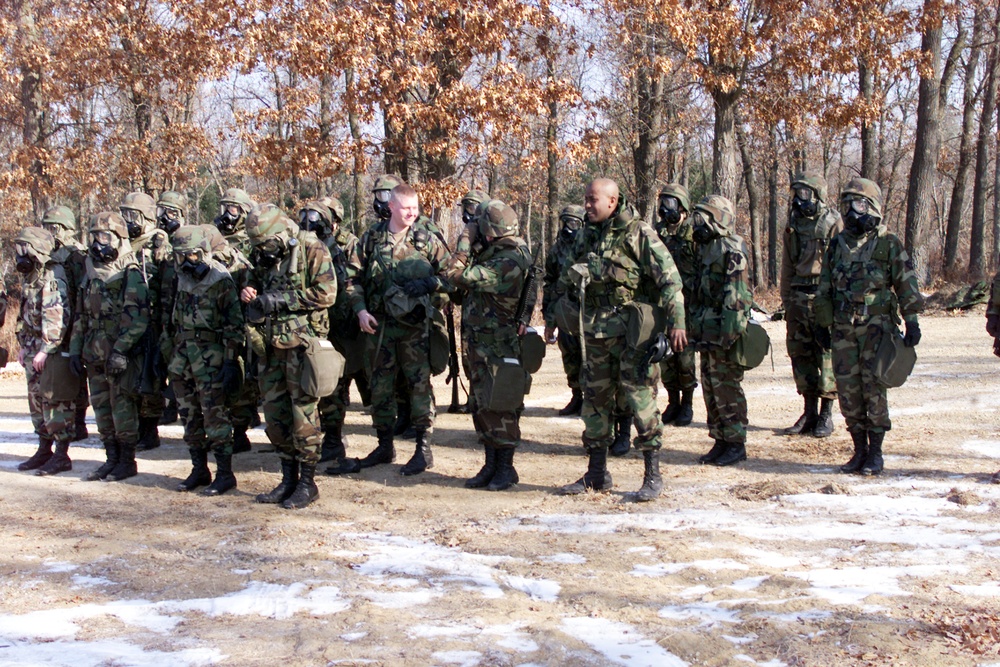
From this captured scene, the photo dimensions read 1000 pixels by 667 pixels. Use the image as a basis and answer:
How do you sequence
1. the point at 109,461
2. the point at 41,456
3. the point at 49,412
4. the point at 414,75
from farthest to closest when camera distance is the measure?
the point at 414,75
the point at 41,456
the point at 49,412
the point at 109,461

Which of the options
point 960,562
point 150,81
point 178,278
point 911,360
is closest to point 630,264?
point 911,360

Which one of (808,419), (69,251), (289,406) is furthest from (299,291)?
(808,419)

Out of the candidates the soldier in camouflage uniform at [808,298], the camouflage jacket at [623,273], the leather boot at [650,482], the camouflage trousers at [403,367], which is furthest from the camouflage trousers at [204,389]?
the soldier in camouflage uniform at [808,298]

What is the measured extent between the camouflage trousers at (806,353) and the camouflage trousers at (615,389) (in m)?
2.47

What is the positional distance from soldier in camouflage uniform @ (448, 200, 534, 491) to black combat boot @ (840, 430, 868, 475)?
8.68ft

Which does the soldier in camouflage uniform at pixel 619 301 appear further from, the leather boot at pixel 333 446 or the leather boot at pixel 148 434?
the leather boot at pixel 148 434

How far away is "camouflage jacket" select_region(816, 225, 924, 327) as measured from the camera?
7301 mm

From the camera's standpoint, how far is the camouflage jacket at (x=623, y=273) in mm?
6848

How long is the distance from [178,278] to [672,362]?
15.4ft

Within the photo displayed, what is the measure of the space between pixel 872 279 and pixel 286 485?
4.72m

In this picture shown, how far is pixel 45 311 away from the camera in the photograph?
317 inches

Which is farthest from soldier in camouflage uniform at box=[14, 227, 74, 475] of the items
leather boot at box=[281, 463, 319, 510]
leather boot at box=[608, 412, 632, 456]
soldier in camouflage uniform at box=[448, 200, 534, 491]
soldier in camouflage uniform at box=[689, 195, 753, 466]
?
soldier in camouflage uniform at box=[689, 195, 753, 466]

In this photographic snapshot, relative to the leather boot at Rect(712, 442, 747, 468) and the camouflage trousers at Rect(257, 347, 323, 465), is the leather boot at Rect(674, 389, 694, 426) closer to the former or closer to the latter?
the leather boot at Rect(712, 442, 747, 468)

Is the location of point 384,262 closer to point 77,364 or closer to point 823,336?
point 77,364
